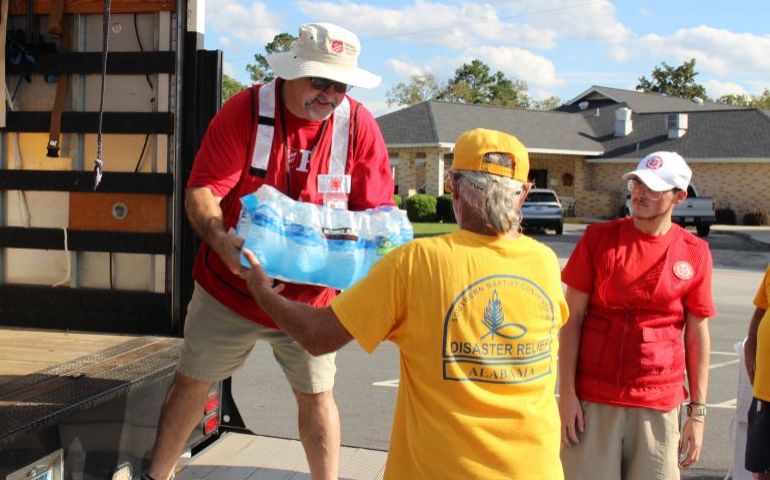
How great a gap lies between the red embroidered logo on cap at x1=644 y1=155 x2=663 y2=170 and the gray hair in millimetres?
1277

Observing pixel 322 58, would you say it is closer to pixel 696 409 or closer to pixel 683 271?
pixel 683 271

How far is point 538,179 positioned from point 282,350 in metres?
41.4

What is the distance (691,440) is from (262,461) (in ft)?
6.23

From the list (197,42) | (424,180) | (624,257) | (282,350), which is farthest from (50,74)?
(424,180)

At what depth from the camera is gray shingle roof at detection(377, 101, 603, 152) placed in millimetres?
39312

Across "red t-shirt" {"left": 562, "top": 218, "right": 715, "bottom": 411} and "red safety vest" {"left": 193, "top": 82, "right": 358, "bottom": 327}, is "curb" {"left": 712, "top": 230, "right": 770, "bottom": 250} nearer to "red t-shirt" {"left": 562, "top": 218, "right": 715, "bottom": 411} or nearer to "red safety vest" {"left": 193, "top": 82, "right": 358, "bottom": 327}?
"red t-shirt" {"left": 562, "top": 218, "right": 715, "bottom": 411}

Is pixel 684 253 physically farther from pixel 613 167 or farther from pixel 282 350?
pixel 613 167

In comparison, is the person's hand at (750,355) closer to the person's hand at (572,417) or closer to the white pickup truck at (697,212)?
the person's hand at (572,417)

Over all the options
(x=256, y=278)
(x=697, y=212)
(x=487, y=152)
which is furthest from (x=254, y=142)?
(x=697, y=212)

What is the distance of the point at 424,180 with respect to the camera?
40.1 m

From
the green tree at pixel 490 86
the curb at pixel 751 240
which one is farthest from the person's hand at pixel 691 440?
the green tree at pixel 490 86

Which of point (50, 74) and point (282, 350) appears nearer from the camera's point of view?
point (282, 350)

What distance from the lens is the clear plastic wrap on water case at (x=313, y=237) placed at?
9.43 feet

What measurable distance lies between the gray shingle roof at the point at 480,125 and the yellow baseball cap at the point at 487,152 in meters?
35.9
